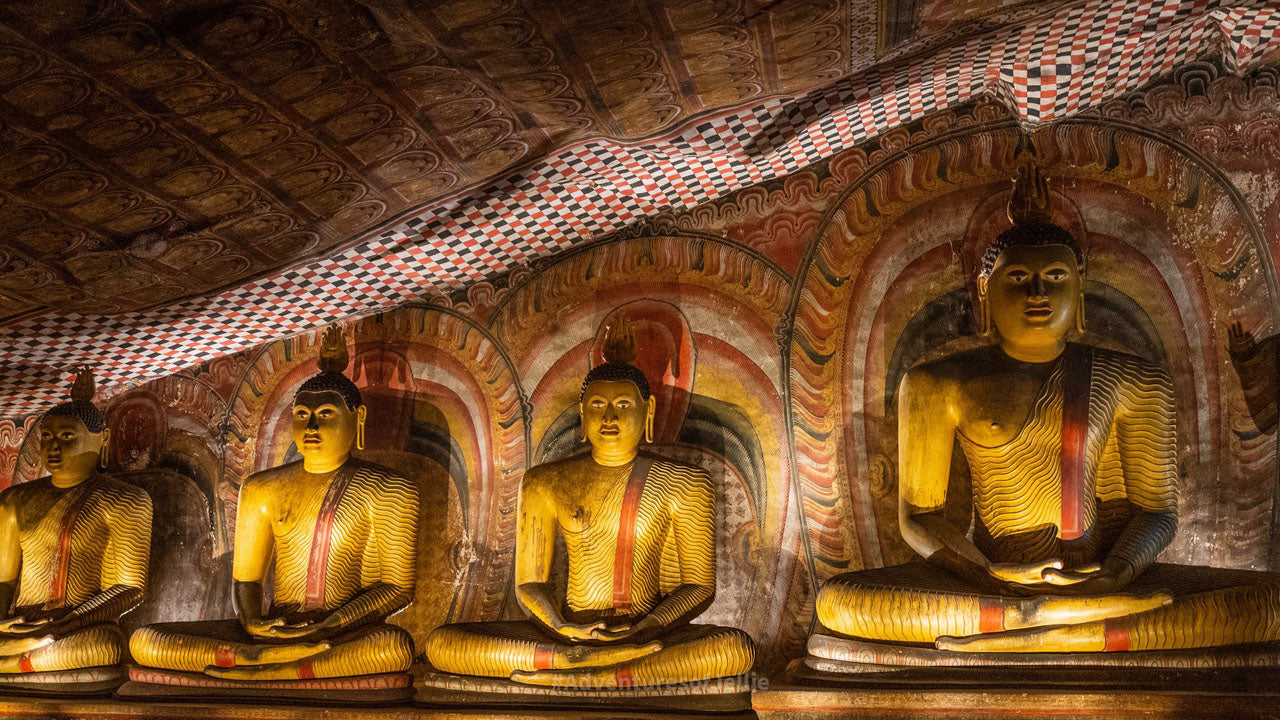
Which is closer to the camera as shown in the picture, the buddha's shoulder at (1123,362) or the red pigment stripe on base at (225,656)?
the buddha's shoulder at (1123,362)

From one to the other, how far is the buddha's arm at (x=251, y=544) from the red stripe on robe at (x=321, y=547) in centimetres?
31

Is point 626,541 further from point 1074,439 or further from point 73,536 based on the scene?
point 73,536

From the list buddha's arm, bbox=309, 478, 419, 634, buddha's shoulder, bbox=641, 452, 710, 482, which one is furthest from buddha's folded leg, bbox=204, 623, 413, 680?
buddha's shoulder, bbox=641, 452, 710, 482

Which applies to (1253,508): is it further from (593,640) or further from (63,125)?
(63,125)

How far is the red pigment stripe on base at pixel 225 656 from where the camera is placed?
548 cm

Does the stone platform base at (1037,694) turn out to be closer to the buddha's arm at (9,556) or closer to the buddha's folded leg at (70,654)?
the buddha's folded leg at (70,654)

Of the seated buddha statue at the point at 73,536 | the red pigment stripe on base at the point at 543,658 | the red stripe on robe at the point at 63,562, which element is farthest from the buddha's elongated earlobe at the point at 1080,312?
the red stripe on robe at the point at 63,562

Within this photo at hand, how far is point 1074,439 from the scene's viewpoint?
5.21 meters

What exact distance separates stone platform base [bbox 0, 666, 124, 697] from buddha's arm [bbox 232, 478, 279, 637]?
638mm

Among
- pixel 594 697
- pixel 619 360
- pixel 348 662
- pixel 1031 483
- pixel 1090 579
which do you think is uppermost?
pixel 619 360

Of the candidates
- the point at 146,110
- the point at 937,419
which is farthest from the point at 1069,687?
the point at 146,110

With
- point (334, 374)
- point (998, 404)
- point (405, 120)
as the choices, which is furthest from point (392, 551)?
point (998, 404)

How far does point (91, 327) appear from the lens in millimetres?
6590

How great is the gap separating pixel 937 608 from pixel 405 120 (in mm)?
2802
